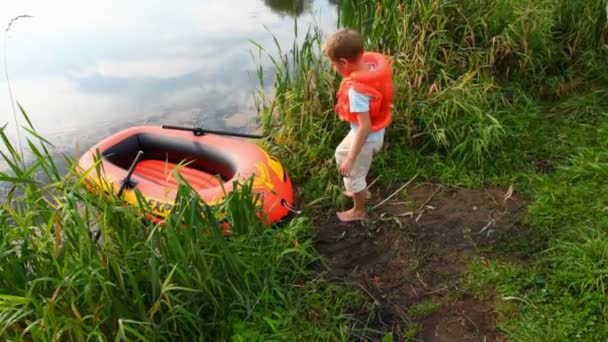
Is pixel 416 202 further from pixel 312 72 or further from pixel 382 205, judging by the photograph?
pixel 312 72

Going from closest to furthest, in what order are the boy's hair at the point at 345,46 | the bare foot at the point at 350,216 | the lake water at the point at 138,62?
the boy's hair at the point at 345,46
the bare foot at the point at 350,216
the lake water at the point at 138,62

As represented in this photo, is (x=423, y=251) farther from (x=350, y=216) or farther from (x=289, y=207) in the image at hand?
(x=289, y=207)

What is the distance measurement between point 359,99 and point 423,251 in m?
0.77

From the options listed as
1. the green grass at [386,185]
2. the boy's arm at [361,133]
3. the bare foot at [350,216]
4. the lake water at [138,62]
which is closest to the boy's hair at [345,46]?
the boy's arm at [361,133]

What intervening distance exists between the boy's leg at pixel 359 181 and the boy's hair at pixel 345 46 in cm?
44

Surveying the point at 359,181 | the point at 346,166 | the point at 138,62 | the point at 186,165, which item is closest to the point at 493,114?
the point at 359,181

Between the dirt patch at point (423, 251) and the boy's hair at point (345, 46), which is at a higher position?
the boy's hair at point (345, 46)

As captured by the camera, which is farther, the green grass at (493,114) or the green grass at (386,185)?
the green grass at (493,114)

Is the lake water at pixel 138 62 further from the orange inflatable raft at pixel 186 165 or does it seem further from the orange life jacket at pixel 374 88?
the orange life jacket at pixel 374 88

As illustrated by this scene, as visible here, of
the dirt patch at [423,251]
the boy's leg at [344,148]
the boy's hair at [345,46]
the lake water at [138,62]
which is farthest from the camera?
the lake water at [138,62]

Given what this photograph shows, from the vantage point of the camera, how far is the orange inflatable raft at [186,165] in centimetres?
268

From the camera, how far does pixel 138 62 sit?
548 cm

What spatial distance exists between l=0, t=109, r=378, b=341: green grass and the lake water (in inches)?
91.2

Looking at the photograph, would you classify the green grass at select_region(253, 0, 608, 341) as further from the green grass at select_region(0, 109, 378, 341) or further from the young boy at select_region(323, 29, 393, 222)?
the green grass at select_region(0, 109, 378, 341)
